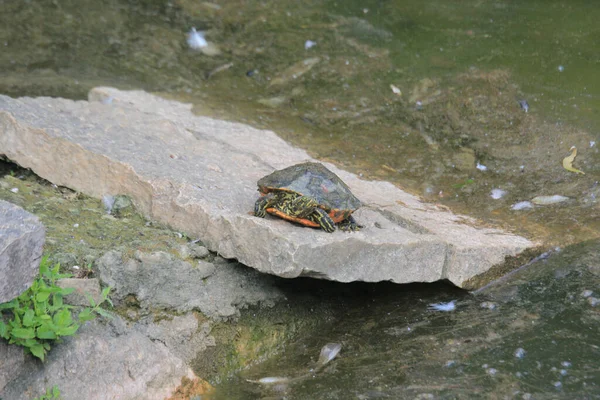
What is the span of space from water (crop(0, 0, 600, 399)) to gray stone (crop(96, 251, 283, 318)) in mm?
387

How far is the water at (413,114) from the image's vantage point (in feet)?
13.2

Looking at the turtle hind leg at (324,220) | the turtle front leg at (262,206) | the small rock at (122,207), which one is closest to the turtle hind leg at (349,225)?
the turtle hind leg at (324,220)

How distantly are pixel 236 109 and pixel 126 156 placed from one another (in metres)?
2.69

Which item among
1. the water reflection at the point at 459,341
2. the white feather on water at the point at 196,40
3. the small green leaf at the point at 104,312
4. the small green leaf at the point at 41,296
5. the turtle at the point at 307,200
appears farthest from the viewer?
the white feather on water at the point at 196,40

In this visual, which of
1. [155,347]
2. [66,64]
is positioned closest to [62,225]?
[155,347]

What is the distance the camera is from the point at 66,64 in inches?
325

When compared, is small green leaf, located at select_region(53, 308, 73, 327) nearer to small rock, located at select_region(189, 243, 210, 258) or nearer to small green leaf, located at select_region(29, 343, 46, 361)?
small green leaf, located at select_region(29, 343, 46, 361)

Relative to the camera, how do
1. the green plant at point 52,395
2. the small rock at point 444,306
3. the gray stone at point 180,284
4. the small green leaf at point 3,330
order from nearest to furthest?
the small green leaf at point 3,330 < the green plant at point 52,395 < the gray stone at point 180,284 < the small rock at point 444,306

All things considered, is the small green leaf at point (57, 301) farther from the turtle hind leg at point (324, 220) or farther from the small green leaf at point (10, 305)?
the turtle hind leg at point (324, 220)

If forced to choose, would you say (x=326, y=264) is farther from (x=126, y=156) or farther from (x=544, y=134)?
(x=544, y=134)

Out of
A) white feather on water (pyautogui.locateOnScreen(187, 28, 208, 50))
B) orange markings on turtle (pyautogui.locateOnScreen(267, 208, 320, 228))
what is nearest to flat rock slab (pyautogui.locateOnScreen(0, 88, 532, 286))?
orange markings on turtle (pyautogui.locateOnScreen(267, 208, 320, 228))

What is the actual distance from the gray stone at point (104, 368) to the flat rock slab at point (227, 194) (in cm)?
80

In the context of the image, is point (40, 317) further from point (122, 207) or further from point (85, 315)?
point (122, 207)

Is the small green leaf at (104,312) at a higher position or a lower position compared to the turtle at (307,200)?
lower
